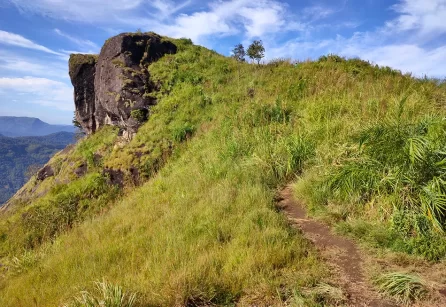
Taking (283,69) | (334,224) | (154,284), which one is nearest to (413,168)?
(334,224)

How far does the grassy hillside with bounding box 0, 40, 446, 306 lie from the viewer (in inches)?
139

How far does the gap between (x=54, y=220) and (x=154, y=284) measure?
338 inches

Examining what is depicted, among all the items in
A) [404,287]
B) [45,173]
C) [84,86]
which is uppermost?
[84,86]

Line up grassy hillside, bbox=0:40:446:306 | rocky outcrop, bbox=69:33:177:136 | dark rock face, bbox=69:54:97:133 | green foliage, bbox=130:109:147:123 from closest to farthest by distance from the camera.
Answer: grassy hillside, bbox=0:40:446:306 < green foliage, bbox=130:109:147:123 < rocky outcrop, bbox=69:33:177:136 < dark rock face, bbox=69:54:97:133

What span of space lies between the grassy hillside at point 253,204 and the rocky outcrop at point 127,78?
12.7ft

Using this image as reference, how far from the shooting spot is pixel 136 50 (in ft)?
54.6

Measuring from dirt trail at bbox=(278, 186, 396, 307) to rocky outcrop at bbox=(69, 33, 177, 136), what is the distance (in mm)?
10508

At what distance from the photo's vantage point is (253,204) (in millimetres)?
5238

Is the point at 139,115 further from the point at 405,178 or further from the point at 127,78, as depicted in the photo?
the point at 405,178

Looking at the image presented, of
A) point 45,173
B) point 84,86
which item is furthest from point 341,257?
point 84,86

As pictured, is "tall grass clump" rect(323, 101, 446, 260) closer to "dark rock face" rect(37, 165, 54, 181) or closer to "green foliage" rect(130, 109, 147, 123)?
"green foliage" rect(130, 109, 147, 123)

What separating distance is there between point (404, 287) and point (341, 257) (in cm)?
88

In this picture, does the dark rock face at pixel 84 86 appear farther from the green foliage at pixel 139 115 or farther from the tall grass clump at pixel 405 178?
Result: the tall grass clump at pixel 405 178

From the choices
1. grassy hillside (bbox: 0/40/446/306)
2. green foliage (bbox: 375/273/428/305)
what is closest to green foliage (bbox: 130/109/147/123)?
grassy hillside (bbox: 0/40/446/306)
